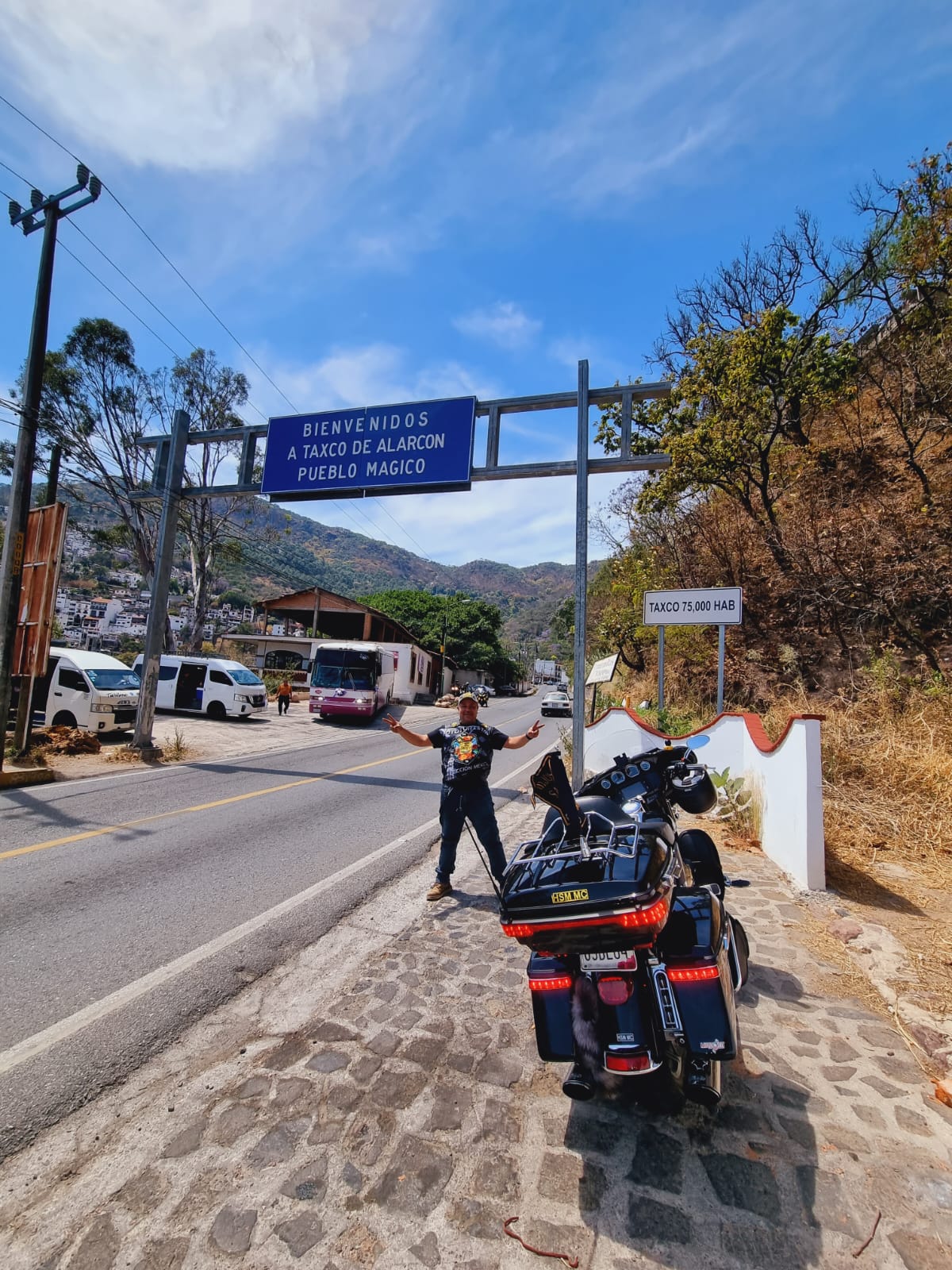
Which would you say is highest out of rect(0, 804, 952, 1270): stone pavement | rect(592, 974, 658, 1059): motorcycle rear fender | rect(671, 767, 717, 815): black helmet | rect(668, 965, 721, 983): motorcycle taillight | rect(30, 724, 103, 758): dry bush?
rect(671, 767, 717, 815): black helmet

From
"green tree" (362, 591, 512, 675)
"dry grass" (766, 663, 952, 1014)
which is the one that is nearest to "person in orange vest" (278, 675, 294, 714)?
"dry grass" (766, 663, 952, 1014)

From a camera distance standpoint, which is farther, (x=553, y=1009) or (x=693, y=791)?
(x=693, y=791)

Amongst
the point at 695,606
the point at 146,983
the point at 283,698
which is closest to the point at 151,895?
the point at 146,983

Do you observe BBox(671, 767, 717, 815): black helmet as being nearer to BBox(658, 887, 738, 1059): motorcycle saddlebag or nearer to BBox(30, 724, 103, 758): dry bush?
BBox(658, 887, 738, 1059): motorcycle saddlebag

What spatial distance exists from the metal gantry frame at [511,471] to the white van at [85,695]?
8.88ft

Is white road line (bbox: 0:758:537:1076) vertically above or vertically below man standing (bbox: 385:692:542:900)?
below

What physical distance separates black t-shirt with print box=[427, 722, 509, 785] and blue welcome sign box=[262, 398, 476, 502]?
5.36 m

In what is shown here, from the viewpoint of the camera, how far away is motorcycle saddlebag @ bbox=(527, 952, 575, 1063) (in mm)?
2262

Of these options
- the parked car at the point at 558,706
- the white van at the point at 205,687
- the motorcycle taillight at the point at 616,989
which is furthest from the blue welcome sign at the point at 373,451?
the parked car at the point at 558,706

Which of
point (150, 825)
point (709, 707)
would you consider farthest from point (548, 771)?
point (709, 707)

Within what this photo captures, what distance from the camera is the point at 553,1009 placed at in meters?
2.28

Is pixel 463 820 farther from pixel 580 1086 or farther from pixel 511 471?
pixel 511 471

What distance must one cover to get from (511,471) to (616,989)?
26.1 ft

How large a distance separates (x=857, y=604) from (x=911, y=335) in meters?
5.15
